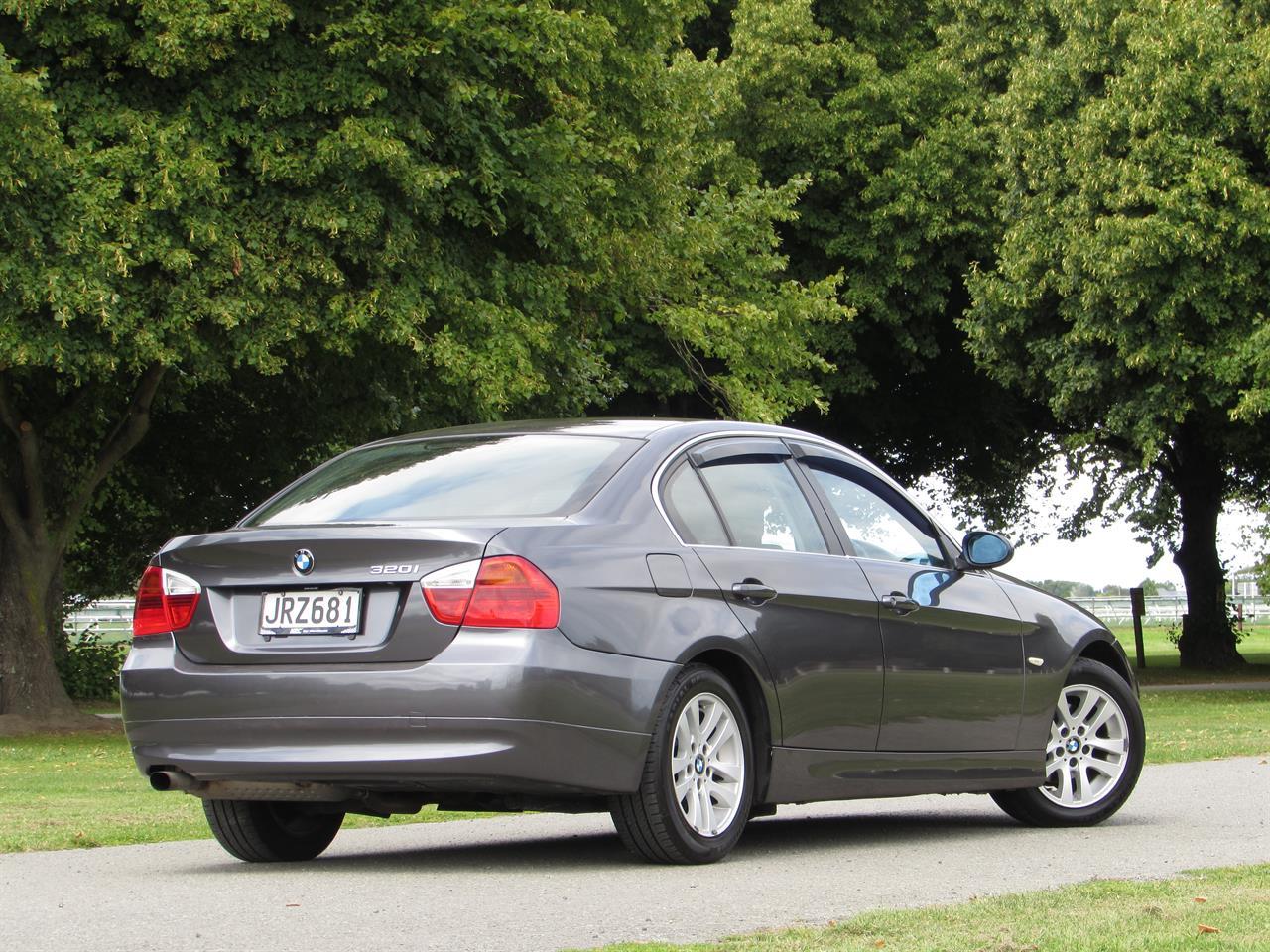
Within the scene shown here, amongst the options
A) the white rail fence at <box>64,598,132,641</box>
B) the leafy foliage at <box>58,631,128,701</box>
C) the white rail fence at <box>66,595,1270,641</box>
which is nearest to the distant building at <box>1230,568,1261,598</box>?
the white rail fence at <box>66,595,1270,641</box>

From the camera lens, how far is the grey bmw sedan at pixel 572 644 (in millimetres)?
6844

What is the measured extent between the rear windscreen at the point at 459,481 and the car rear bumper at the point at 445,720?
2.20 ft

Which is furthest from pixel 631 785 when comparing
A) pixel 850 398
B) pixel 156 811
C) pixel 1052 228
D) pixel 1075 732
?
pixel 850 398

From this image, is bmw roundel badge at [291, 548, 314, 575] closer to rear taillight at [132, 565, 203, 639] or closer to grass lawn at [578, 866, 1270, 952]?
rear taillight at [132, 565, 203, 639]

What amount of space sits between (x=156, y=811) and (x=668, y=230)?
51.6 ft

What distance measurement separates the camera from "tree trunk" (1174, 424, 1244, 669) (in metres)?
38.2

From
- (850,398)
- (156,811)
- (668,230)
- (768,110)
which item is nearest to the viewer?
(156,811)

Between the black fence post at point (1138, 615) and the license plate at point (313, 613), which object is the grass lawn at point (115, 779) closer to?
the license plate at point (313, 613)

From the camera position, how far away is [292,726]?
6934mm

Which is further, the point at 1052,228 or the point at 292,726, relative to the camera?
Answer: the point at 1052,228

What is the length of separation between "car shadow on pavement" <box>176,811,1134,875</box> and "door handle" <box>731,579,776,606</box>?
983 millimetres

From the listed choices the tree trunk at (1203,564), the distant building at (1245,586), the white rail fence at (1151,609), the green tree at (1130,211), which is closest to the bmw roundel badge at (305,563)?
the green tree at (1130,211)

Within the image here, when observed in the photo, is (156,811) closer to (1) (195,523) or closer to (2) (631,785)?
(2) (631,785)

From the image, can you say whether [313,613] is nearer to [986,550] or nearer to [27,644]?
[986,550]
